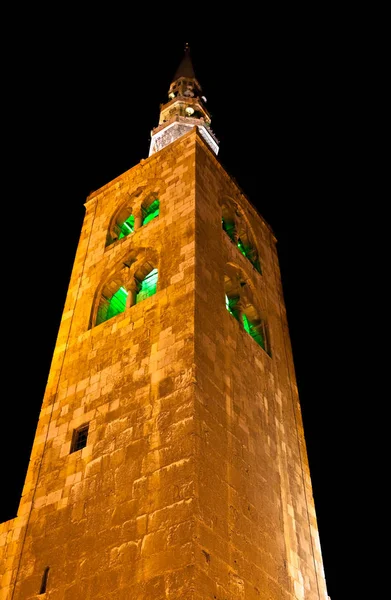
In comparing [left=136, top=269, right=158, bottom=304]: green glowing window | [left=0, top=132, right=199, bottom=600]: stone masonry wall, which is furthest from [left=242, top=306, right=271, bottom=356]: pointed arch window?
[left=0, top=132, right=199, bottom=600]: stone masonry wall

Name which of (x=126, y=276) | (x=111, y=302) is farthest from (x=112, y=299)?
(x=126, y=276)

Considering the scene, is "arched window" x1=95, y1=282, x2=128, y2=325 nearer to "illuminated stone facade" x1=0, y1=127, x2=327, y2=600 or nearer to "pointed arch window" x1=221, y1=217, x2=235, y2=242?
"illuminated stone facade" x1=0, y1=127, x2=327, y2=600

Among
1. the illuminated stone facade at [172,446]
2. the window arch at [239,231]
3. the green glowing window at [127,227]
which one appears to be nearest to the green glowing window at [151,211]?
the green glowing window at [127,227]

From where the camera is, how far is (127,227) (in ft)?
65.4

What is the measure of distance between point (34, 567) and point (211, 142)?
18.6m

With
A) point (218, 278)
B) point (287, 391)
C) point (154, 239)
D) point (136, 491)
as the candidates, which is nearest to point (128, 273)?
point (154, 239)

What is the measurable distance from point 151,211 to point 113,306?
140 inches

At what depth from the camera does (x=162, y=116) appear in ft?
90.8

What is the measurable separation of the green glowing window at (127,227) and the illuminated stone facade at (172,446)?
131cm

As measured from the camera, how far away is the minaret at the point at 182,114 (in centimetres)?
2594

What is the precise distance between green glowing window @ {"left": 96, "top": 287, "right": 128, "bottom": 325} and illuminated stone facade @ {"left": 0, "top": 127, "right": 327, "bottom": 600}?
36cm

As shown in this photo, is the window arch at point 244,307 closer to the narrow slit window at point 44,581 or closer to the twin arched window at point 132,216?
the twin arched window at point 132,216

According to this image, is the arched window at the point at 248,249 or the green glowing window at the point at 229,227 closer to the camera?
the green glowing window at the point at 229,227

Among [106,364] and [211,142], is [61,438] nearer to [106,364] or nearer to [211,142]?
[106,364]
